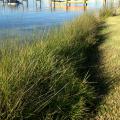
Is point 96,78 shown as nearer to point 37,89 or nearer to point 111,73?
point 111,73

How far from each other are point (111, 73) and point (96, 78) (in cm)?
43

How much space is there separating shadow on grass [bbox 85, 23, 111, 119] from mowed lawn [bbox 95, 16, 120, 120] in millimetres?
63

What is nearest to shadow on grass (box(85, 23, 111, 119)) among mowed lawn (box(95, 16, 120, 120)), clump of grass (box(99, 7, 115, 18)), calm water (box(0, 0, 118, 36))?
mowed lawn (box(95, 16, 120, 120))

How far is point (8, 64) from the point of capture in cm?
417

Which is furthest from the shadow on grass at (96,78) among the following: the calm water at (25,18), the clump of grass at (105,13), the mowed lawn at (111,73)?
the clump of grass at (105,13)

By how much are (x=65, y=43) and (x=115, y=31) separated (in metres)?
6.10

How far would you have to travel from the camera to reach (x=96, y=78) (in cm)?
644

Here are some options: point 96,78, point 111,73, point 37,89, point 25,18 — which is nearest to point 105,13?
point 25,18

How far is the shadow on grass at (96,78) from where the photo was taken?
5094 mm

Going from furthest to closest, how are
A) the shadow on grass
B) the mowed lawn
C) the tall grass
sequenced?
the shadow on grass → the mowed lawn → the tall grass

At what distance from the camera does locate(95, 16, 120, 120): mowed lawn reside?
4828mm

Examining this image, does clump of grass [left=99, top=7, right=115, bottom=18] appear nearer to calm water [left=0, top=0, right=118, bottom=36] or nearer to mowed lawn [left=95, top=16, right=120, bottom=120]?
calm water [left=0, top=0, right=118, bottom=36]

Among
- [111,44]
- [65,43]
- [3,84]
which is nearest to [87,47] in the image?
[111,44]

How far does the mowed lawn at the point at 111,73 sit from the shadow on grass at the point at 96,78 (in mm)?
63
